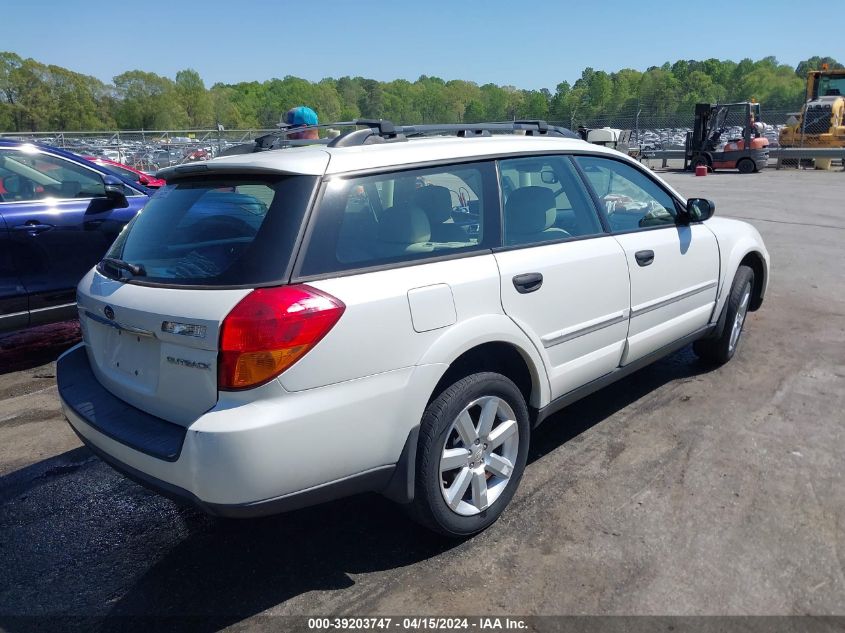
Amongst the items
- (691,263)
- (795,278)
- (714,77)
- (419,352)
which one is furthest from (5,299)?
(714,77)

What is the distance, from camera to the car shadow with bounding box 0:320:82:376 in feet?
18.5

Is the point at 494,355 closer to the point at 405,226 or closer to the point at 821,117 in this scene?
the point at 405,226

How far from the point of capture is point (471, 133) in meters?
3.87

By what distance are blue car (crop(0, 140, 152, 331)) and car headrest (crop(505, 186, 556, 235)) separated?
151 inches

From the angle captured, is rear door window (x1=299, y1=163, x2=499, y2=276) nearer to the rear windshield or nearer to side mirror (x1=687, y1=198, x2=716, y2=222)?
the rear windshield

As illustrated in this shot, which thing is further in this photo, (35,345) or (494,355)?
(35,345)

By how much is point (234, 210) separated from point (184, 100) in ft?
404

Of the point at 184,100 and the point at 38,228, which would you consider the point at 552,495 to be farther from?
the point at 184,100

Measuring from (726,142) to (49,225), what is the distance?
2649cm

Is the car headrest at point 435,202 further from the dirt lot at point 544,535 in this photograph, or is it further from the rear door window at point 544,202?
the dirt lot at point 544,535

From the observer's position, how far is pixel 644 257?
3.81 m

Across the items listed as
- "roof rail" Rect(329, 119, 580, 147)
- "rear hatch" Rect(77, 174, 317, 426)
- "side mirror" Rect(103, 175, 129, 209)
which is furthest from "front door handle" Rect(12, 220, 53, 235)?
"roof rail" Rect(329, 119, 580, 147)

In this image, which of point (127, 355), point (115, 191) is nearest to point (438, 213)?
point (127, 355)

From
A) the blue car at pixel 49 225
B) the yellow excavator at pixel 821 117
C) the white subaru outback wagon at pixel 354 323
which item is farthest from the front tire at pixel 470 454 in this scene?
the yellow excavator at pixel 821 117
